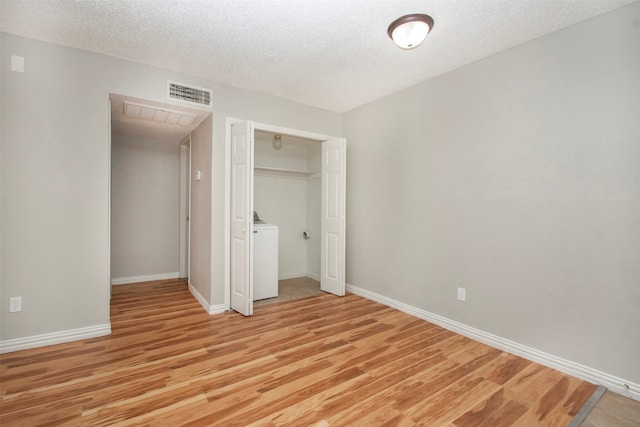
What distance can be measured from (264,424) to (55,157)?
2821 millimetres

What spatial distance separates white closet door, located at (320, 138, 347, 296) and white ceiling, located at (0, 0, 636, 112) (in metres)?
Answer: 1.11

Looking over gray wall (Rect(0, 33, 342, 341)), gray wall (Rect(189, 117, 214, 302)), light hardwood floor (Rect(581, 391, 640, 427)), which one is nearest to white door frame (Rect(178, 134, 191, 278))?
gray wall (Rect(189, 117, 214, 302))

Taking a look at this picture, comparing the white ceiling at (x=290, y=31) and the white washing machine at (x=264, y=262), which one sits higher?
the white ceiling at (x=290, y=31)

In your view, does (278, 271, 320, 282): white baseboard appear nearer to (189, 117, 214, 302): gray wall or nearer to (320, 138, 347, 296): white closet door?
(320, 138, 347, 296): white closet door

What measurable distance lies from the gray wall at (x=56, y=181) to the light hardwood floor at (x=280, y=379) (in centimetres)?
42

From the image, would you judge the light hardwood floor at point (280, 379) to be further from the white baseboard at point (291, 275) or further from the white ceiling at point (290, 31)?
the white ceiling at point (290, 31)

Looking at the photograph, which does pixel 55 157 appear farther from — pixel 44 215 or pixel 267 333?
pixel 267 333

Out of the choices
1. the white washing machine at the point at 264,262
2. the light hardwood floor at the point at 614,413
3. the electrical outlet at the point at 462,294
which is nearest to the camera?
the light hardwood floor at the point at 614,413

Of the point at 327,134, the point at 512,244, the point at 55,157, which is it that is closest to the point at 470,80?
the point at 512,244

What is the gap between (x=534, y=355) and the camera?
238 centimetres

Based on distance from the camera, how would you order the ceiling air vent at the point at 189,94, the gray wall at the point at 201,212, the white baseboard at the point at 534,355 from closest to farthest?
the white baseboard at the point at 534,355 → the ceiling air vent at the point at 189,94 → the gray wall at the point at 201,212

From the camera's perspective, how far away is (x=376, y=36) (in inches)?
94.8

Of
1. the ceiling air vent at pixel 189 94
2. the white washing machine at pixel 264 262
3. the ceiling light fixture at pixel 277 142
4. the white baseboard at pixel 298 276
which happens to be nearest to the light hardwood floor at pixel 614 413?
the white washing machine at pixel 264 262

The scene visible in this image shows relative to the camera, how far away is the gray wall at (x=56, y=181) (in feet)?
7.97
